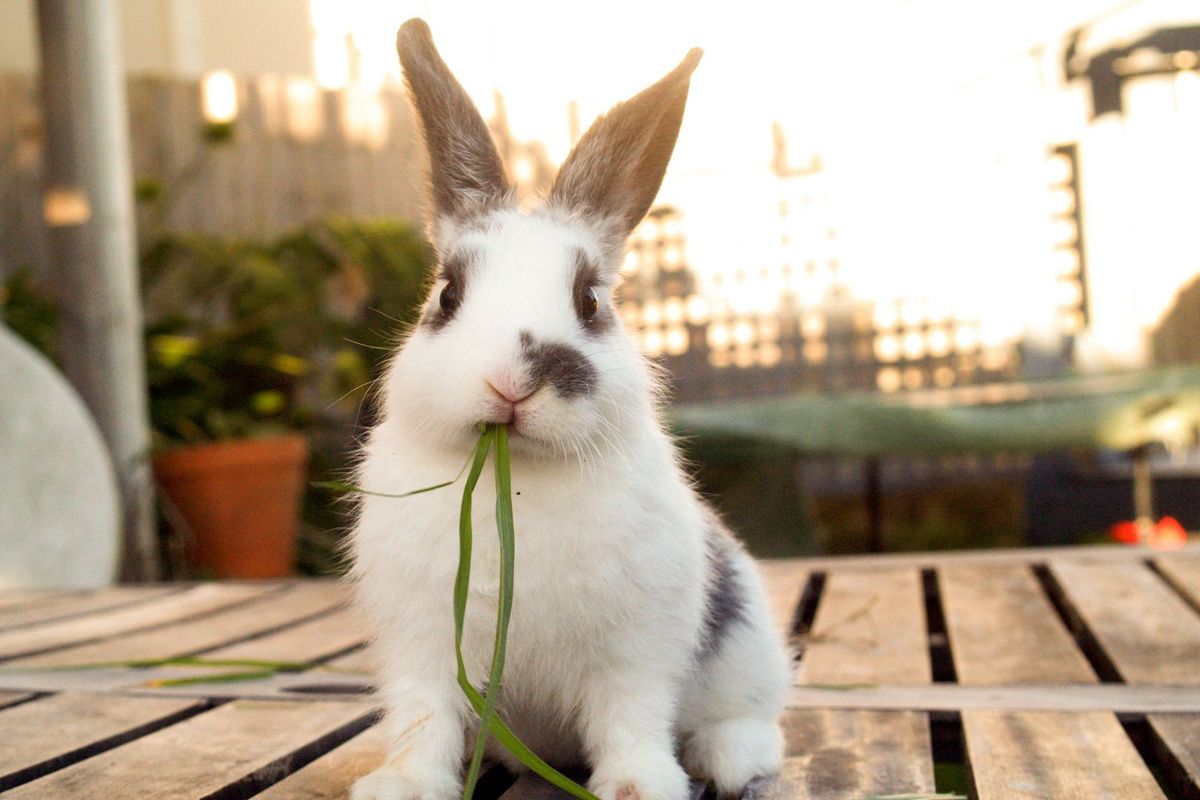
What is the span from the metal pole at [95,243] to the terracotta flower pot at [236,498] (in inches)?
13.7

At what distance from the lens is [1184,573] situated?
2.83m

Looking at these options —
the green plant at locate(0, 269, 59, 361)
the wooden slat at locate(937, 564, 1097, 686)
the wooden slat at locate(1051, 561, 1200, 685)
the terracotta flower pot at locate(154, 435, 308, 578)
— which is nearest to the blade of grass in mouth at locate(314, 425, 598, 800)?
the wooden slat at locate(937, 564, 1097, 686)

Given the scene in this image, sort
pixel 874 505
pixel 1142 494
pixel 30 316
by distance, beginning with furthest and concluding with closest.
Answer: pixel 874 505 → pixel 1142 494 → pixel 30 316

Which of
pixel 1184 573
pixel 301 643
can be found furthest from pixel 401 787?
pixel 1184 573

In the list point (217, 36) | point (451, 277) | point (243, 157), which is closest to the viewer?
point (451, 277)

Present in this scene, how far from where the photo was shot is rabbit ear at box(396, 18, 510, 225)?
4.86 ft

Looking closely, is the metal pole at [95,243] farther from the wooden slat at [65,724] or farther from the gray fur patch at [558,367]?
the gray fur patch at [558,367]

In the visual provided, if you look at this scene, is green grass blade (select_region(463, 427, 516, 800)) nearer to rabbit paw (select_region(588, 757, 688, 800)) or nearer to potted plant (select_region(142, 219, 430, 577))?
rabbit paw (select_region(588, 757, 688, 800))

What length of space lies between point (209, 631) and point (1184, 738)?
76.2 inches

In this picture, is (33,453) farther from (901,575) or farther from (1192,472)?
(1192,472)

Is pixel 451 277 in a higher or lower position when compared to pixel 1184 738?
higher

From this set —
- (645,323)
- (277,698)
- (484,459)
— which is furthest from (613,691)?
(645,323)

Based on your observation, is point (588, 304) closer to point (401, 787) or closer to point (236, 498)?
point (401, 787)

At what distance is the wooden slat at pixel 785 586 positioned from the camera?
2.62m
